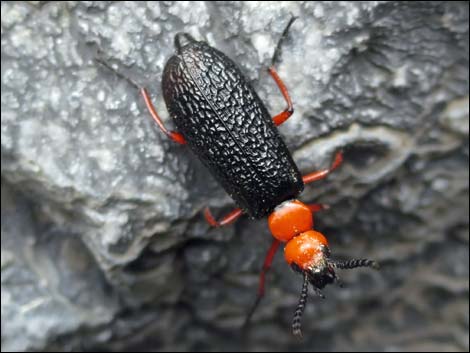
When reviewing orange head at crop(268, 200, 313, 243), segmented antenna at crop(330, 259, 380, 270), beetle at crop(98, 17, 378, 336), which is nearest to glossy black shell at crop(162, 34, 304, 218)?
Answer: beetle at crop(98, 17, 378, 336)

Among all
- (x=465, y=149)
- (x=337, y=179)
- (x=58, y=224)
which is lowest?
(x=465, y=149)

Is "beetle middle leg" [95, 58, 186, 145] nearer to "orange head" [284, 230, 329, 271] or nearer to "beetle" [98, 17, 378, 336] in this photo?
"beetle" [98, 17, 378, 336]

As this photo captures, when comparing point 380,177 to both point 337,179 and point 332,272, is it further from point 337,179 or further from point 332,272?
point 332,272

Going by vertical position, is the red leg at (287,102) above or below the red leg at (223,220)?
above

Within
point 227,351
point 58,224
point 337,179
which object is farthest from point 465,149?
point 58,224

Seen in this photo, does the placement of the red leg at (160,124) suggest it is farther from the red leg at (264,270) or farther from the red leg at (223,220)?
the red leg at (264,270)

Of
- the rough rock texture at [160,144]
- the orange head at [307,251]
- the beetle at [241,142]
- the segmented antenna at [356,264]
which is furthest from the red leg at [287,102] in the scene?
the segmented antenna at [356,264]
